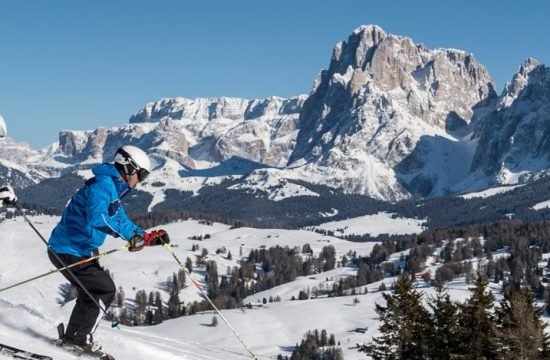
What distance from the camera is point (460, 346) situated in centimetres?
3562

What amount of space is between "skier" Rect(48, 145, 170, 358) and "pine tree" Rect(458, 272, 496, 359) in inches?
1034

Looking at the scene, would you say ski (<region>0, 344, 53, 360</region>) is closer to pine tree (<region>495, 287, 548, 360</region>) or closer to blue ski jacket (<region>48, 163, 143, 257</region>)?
blue ski jacket (<region>48, 163, 143, 257</region>)

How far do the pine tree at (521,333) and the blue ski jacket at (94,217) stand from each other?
24.3 metres

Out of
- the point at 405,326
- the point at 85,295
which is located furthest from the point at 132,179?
the point at 405,326

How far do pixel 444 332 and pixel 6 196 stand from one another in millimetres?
29812

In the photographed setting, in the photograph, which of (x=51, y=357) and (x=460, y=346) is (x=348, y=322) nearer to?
(x=460, y=346)

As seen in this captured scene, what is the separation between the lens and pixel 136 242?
1203cm

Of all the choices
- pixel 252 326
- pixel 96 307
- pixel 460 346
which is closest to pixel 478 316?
pixel 460 346

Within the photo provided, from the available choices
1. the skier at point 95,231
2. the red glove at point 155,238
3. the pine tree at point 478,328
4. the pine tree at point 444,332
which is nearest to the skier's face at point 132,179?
the skier at point 95,231

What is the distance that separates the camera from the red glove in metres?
12.2

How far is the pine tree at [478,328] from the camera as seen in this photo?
3497 cm

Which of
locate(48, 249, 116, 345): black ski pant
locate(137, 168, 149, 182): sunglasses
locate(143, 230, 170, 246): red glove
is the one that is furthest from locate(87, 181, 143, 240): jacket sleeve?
locate(48, 249, 116, 345): black ski pant

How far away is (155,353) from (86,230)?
408cm

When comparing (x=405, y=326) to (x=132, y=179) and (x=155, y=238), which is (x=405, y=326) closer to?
(x=155, y=238)
